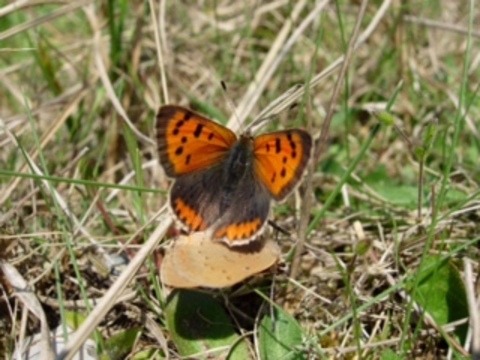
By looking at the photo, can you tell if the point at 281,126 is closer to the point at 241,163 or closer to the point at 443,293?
the point at 241,163

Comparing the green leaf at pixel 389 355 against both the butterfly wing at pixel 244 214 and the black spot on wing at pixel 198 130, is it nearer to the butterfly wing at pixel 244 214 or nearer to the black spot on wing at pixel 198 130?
the butterfly wing at pixel 244 214

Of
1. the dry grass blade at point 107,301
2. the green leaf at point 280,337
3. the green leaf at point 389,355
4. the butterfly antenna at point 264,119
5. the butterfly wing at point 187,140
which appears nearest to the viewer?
the dry grass blade at point 107,301

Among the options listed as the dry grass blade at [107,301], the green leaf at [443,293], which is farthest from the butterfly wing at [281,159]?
the green leaf at [443,293]

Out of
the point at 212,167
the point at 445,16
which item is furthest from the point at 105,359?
the point at 445,16

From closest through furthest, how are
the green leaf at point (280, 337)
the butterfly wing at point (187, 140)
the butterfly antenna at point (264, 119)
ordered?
1. the green leaf at point (280, 337)
2. the butterfly wing at point (187, 140)
3. the butterfly antenna at point (264, 119)

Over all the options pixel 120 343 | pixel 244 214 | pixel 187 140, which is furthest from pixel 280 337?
pixel 187 140
